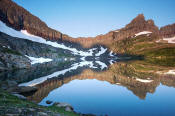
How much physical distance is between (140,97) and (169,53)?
584ft

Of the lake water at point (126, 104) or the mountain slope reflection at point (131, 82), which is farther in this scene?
the mountain slope reflection at point (131, 82)

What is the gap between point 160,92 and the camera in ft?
92.1

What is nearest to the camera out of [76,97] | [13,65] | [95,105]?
[95,105]

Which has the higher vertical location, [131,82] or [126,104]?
[131,82]

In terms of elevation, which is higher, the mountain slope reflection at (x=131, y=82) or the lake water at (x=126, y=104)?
the mountain slope reflection at (x=131, y=82)

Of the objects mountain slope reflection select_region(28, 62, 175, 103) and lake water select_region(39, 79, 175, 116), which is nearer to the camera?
lake water select_region(39, 79, 175, 116)

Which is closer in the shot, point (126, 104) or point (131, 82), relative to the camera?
point (126, 104)

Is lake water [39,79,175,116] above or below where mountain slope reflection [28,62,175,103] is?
below

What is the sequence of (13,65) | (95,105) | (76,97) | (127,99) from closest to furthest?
(95,105) → (127,99) → (76,97) → (13,65)

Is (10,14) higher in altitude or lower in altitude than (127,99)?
higher

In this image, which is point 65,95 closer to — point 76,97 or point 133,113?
point 76,97

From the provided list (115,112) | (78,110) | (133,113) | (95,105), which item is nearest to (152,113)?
(133,113)

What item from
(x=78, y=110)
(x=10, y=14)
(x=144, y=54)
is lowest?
(x=78, y=110)

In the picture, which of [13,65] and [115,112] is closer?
[115,112]
